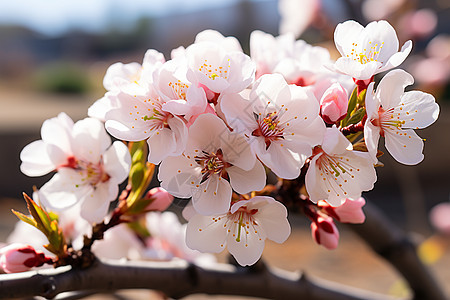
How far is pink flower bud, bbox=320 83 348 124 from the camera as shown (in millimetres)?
369

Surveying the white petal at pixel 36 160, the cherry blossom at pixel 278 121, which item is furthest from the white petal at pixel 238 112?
the white petal at pixel 36 160

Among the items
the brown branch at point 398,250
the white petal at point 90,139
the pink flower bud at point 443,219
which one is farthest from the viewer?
the pink flower bud at point 443,219

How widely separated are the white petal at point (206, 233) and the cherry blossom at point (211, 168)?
0.03 metres

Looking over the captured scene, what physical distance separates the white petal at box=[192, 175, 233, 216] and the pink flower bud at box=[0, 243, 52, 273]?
0.17m

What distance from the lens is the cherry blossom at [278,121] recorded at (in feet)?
1.18

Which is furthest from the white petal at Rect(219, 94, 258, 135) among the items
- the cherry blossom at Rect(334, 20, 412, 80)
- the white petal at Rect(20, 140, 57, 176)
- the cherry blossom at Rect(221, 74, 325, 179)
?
the white petal at Rect(20, 140, 57, 176)

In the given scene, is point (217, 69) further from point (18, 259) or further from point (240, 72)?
point (18, 259)

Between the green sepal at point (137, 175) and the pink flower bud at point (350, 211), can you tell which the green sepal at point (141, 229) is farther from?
the pink flower bud at point (350, 211)

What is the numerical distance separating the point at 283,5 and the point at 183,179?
1.04m

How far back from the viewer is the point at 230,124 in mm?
354

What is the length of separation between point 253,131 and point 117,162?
0.46ft

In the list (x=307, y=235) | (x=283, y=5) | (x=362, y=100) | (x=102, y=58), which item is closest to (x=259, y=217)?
(x=362, y=100)

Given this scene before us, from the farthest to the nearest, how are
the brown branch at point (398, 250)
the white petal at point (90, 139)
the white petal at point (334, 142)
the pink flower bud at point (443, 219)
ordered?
1. the pink flower bud at point (443, 219)
2. the brown branch at point (398, 250)
3. the white petal at point (90, 139)
4. the white petal at point (334, 142)

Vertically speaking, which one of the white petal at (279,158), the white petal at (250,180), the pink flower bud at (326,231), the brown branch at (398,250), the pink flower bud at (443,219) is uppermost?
the white petal at (279,158)
